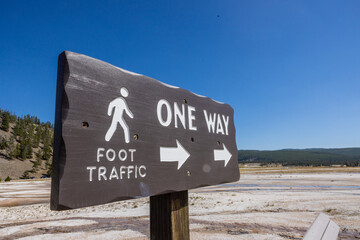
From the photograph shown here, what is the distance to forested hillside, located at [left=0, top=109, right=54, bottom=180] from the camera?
59500 mm

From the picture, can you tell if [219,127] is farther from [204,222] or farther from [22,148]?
[22,148]

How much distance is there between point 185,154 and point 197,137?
0.66 feet

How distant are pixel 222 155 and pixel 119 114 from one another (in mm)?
1136

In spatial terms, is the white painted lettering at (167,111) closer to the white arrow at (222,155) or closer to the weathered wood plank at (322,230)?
the white arrow at (222,155)

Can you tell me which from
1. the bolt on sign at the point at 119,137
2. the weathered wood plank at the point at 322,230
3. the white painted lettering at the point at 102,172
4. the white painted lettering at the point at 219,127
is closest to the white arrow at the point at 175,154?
the bolt on sign at the point at 119,137

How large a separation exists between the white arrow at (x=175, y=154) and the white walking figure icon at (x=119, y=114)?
0.30 meters

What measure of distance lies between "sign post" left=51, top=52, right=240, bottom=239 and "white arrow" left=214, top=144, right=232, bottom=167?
0.7 inches

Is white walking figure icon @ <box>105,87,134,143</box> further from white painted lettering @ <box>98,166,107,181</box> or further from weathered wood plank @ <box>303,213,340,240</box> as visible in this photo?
weathered wood plank @ <box>303,213,340,240</box>

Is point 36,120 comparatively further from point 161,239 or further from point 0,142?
point 161,239

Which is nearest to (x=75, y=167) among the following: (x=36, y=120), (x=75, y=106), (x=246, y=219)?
(x=75, y=106)

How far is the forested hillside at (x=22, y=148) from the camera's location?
59.5 meters

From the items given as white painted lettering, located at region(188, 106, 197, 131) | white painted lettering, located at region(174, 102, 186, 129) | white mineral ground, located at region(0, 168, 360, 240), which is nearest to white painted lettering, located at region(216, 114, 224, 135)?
white painted lettering, located at region(188, 106, 197, 131)

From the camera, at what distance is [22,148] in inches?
2566

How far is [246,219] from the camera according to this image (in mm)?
6371
